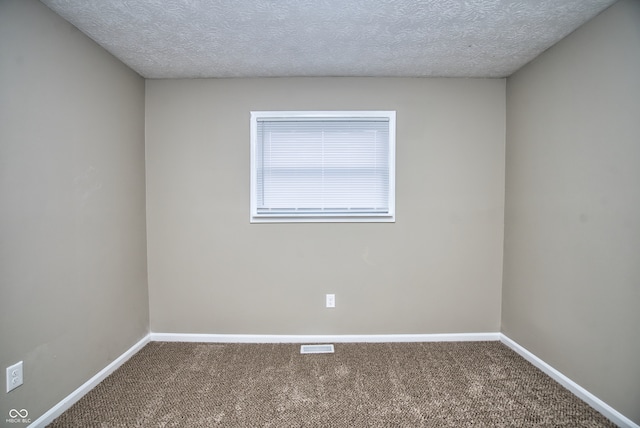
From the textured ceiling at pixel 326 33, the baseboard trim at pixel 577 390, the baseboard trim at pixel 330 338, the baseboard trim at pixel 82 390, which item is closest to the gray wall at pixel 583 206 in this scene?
the baseboard trim at pixel 577 390

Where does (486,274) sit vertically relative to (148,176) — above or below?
below

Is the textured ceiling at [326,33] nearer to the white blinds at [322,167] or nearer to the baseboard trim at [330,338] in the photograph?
the white blinds at [322,167]

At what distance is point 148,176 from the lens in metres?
2.64

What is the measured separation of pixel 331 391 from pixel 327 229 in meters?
1.29

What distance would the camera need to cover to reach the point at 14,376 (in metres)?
1.50

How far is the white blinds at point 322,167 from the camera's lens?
8.68 feet

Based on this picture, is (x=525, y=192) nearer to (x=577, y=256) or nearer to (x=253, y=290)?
(x=577, y=256)

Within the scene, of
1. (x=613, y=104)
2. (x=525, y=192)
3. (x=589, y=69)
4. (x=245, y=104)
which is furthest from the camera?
(x=245, y=104)

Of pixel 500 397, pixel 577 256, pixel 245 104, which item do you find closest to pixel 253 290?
pixel 245 104

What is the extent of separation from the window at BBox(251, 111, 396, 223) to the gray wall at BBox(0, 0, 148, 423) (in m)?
1.11

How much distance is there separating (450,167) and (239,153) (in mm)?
1967

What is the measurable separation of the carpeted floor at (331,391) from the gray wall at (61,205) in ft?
1.18

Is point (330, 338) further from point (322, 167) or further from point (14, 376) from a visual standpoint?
point (14, 376)

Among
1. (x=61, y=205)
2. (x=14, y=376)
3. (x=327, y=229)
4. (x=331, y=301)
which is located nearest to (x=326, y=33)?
(x=327, y=229)
